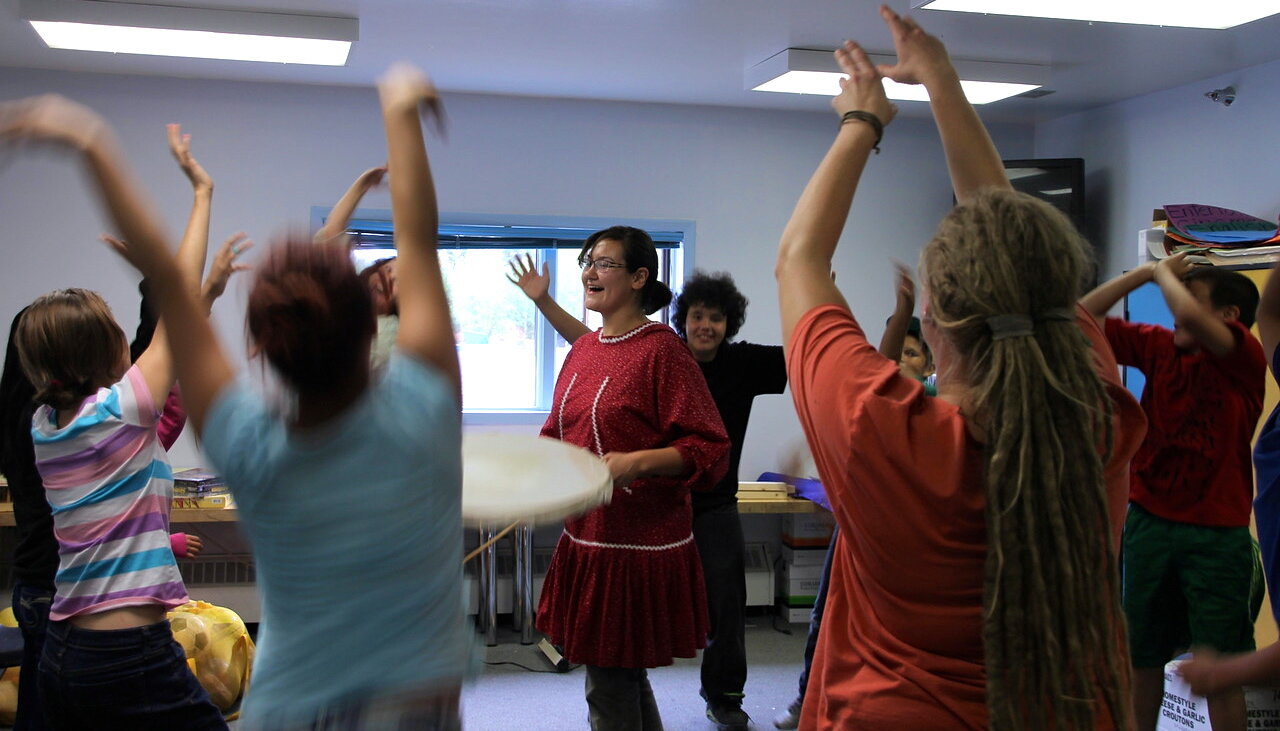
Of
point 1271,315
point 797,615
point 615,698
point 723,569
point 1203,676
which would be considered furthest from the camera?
point 797,615

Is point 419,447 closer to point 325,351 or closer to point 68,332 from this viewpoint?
point 325,351

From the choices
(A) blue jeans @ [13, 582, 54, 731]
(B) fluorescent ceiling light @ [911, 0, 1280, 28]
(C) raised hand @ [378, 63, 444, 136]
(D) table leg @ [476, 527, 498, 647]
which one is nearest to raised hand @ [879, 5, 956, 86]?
(C) raised hand @ [378, 63, 444, 136]

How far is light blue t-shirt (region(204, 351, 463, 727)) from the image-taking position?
1.04 metres

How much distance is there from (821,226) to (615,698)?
1.66 m

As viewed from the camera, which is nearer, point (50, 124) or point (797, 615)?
point (50, 124)

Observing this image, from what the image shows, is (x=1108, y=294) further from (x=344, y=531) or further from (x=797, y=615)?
(x=797, y=615)

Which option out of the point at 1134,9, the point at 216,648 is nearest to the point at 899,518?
the point at 1134,9

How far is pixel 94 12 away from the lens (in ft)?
12.9

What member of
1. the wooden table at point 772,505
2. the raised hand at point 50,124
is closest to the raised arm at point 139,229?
the raised hand at point 50,124

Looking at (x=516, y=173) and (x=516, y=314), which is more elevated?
(x=516, y=173)

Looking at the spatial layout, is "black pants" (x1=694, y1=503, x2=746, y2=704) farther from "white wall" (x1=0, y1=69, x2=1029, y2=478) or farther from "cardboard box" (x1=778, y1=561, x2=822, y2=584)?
"white wall" (x1=0, y1=69, x2=1029, y2=478)

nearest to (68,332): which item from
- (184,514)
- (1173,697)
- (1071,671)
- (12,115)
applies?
(12,115)

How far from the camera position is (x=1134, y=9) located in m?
3.76

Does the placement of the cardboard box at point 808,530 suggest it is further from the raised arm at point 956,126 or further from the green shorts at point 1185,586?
the raised arm at point 956,126
